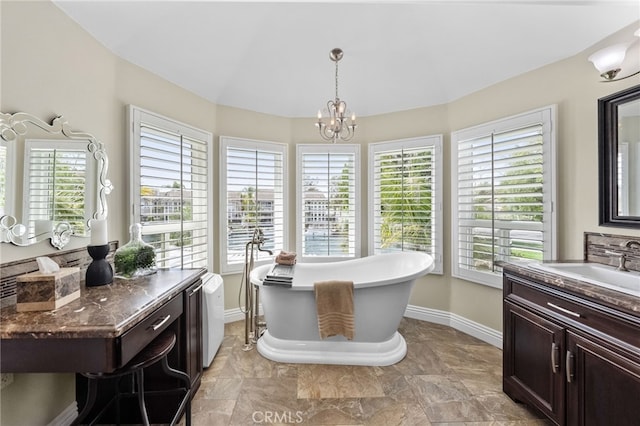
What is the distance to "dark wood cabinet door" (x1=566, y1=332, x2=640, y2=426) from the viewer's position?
4.05 feet

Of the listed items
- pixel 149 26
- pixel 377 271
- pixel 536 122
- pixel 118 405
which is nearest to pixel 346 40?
pixel 149 26

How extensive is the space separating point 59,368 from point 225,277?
2155 mm

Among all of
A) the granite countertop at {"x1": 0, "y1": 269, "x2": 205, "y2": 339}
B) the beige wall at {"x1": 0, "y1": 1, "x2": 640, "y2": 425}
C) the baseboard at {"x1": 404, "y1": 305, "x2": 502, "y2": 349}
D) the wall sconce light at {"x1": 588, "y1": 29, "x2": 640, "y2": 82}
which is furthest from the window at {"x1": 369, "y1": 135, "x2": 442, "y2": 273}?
the granite countertop at {"x1": 0, "y1": 269, "x2": 205, "y2": 339}

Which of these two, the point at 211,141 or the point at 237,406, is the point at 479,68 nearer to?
the point at 211,141

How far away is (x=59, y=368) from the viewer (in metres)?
1.14

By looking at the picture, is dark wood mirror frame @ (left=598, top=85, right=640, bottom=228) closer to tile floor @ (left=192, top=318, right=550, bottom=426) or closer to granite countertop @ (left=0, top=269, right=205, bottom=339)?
tile floor @ (left=192, top=318, right=550, bottom=426)

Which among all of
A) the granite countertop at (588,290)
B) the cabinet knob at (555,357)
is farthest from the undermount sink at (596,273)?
the cabinet knob at (555,357)

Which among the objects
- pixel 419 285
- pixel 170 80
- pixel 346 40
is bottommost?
pixel 419 285

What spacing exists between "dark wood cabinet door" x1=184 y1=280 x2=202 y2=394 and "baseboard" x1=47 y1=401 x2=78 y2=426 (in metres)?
0.72

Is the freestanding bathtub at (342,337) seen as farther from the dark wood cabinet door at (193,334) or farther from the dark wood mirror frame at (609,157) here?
the dark wood mirror frame at (609,157)

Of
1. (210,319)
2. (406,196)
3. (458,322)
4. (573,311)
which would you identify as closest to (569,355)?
(573,311)

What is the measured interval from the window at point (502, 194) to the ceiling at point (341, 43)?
0.54 metres

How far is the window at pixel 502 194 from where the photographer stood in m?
2.42

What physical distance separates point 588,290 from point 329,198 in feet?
8.46
